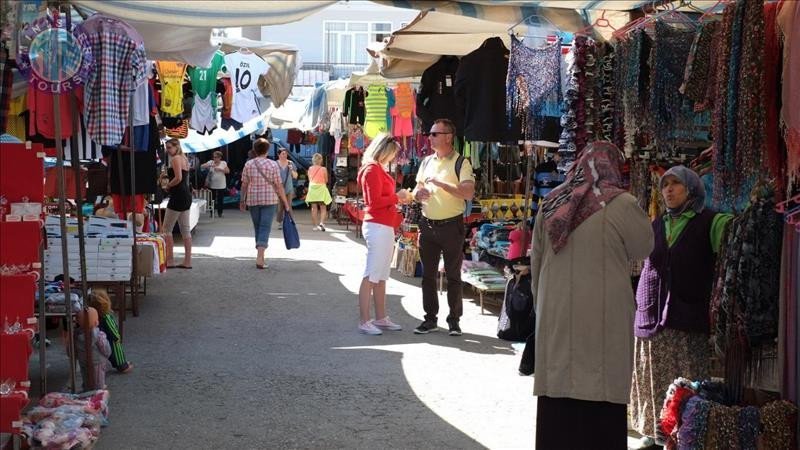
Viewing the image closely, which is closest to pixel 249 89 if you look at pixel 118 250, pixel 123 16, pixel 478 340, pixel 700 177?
pixel 118 250

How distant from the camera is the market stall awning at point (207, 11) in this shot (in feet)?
19.9

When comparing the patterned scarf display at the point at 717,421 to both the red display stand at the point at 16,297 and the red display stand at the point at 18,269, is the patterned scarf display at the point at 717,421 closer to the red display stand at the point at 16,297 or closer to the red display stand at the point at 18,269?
the red display stand at the point at 18,269

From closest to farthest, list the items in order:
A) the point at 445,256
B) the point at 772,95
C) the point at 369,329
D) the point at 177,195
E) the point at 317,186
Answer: the point at 772,95, the point at 445,256, the point at 369,329, the point at 177,195, the point at 317,186

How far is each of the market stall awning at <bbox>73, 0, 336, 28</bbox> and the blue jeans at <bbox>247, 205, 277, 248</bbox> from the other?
8.46 metres

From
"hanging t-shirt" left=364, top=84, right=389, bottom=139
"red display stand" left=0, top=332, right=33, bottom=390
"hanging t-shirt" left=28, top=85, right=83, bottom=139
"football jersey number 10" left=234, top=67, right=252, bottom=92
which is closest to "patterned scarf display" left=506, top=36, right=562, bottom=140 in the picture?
"hanging t-shirt" left=28, top=85, right=83, bottom=139

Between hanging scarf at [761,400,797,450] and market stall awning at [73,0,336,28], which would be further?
market stall awning at [73,0,336,28]

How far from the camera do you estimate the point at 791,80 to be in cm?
446

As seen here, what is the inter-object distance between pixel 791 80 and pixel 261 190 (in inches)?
426

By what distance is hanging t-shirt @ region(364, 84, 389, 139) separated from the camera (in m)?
15.1

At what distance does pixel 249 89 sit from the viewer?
13.7 meters

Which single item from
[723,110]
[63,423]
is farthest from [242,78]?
[723,110]

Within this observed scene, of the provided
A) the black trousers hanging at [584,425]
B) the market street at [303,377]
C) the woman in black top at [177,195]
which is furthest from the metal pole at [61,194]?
the woman in black top at [177,195]

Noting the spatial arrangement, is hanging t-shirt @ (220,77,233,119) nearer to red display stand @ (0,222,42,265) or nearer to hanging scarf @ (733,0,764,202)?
red display stand @ (0,222,42,265)

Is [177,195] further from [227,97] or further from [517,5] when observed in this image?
[517,5]
